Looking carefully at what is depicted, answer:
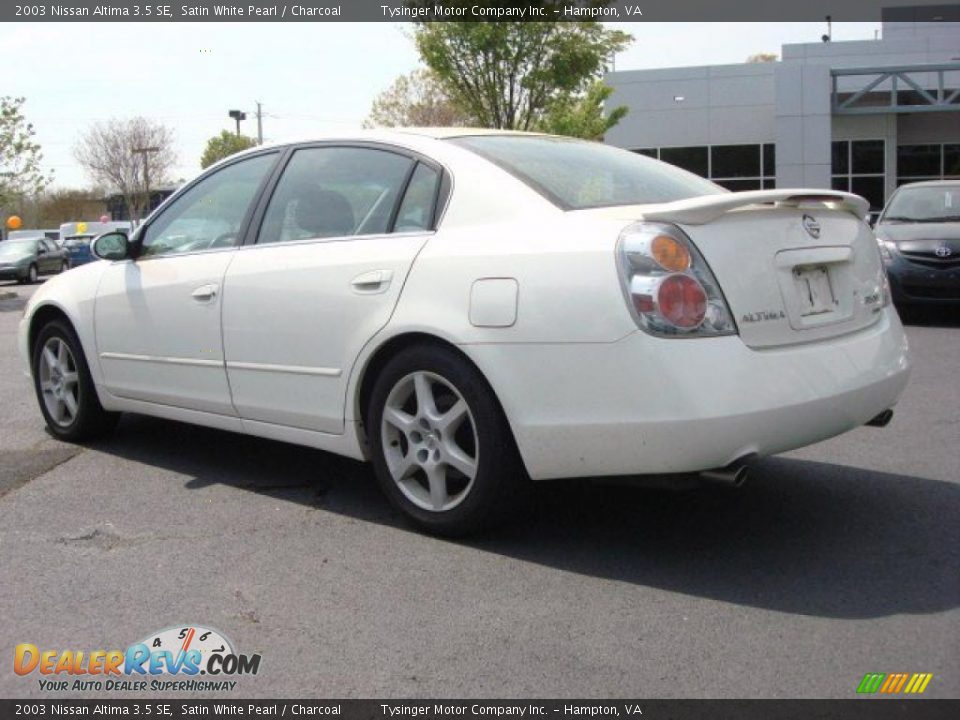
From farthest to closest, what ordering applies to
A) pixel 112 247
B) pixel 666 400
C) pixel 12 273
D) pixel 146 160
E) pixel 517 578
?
1. pixel 146 160
2. pixel 12 273
3. pixel 112 247
4. pixel 517 578
5. pixel 666 400

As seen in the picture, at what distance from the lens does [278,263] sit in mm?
4559

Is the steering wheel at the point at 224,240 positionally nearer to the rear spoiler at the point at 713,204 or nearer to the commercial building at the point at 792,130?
the rear spoiler at the point at 713,204

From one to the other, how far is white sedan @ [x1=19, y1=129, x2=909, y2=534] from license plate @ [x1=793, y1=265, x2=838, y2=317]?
13 mm

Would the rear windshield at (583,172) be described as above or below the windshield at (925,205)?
above

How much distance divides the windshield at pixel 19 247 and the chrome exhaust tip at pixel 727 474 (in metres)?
32.0

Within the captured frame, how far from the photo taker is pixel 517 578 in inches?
145

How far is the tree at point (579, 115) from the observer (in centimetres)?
2180

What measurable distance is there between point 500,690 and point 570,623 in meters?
0.48

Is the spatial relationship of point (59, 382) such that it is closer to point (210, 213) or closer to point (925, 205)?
point (210, 213)

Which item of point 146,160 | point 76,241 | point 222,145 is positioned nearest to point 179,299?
point 76,241

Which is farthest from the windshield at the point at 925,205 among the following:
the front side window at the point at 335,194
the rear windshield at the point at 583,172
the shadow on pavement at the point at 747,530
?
the front side window at the point at 335,194

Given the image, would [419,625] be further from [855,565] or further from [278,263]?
[278,263]

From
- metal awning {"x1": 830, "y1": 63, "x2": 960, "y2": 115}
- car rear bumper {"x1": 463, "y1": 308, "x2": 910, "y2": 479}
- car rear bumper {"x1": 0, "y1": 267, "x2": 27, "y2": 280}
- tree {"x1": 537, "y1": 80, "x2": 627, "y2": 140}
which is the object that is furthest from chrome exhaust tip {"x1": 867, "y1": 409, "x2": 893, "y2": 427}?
car rear bumper {"x1": 0, "y1": 267, "x2": 27, "y2": 280}
